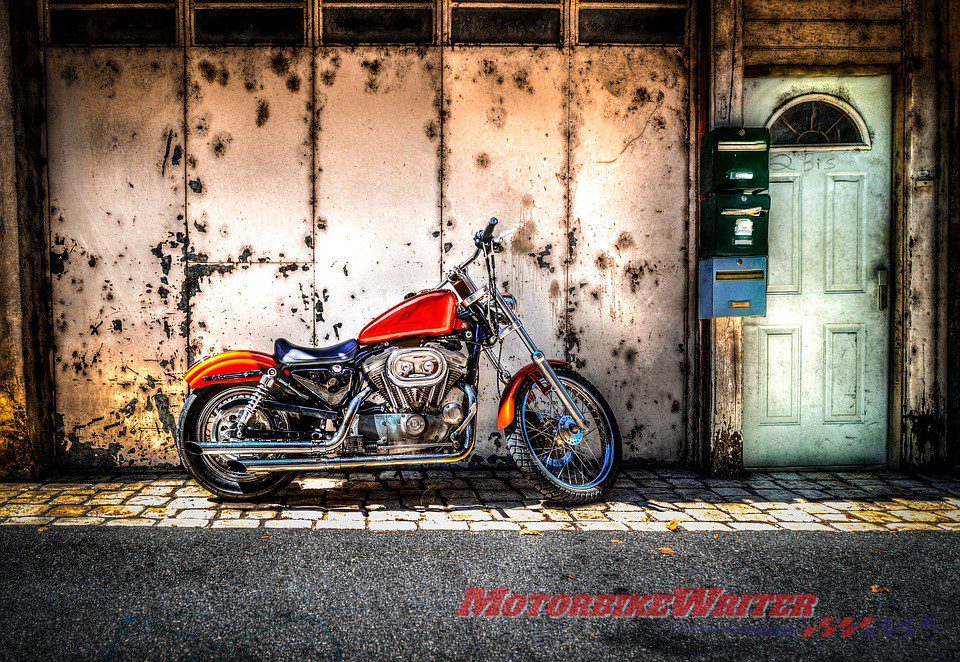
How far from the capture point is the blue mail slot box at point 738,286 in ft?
16.1

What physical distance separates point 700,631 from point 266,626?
5.73 ft

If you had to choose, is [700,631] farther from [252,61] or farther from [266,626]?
[252,61]

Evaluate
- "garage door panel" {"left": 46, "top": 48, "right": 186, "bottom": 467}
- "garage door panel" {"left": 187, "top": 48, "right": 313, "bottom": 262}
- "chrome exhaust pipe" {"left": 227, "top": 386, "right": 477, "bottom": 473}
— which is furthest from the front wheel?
"garage door panel" {"left": 46, "top": 48, "right": 186, "bottom": 467}

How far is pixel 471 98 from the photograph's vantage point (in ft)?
17.0

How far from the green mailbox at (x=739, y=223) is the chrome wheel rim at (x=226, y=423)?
339cm

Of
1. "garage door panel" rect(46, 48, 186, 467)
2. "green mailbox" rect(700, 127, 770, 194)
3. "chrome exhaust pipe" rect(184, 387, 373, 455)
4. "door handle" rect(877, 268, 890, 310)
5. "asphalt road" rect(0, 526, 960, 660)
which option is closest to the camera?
"asphalt road" rect(0, 526, 960, 660)

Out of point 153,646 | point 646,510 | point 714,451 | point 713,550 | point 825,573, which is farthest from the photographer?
point 714,451

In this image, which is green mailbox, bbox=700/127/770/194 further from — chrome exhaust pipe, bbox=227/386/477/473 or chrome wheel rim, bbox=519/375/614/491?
chrome exhaust pipe, bbox=227/386/477/473

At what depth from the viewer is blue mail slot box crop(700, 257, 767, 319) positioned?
16.1 ft

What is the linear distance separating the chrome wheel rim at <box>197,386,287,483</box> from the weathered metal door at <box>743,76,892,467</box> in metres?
3.67

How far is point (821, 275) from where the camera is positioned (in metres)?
5.25

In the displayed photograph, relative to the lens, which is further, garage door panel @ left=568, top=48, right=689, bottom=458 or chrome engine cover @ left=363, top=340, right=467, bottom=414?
garage door panel @ left=568, top=48, right=689, bottom=458

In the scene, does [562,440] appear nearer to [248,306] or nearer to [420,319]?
[420,319]

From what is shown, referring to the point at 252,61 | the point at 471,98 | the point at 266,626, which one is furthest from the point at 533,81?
the point at 266,626
